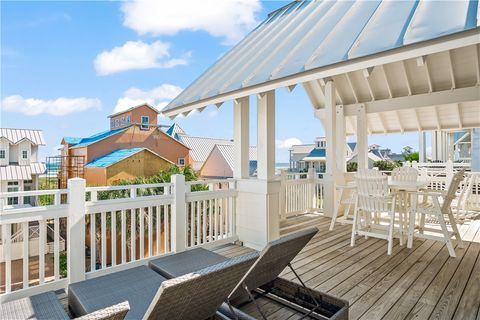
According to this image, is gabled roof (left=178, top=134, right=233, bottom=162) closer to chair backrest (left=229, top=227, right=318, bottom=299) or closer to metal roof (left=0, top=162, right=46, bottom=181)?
metal roof (left=0, top=162, right=46, bottom=181)

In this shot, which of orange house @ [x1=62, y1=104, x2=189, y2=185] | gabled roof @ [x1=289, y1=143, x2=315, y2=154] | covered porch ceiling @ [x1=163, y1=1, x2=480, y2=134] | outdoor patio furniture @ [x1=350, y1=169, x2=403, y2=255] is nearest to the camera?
covered porch ceiling @ [x1=163, y1=1, x2=480, y2=134]

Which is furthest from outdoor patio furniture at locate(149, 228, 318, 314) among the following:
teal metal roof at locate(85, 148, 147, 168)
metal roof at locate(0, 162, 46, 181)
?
teal metal roof at locate(85, 148, 147, 168)

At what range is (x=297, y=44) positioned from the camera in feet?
11.6

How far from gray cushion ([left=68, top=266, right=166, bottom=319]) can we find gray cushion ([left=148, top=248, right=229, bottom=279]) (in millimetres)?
109

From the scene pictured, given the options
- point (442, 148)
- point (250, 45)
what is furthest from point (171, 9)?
Result: point (442, 148)

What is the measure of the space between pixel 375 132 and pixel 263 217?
293 inches

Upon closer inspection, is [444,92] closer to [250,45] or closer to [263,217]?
[250,45]

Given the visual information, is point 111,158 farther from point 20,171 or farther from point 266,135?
point 266,135

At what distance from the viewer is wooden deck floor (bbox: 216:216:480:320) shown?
247 cm

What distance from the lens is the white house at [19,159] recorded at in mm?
16059

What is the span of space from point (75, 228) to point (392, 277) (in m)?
3.52

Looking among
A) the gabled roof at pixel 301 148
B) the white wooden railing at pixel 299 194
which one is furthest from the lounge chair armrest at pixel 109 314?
the gabled roof at pixel 301 148

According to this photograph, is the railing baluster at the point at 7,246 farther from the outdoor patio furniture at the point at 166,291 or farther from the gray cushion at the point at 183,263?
the gray cushion at the point at 183,263

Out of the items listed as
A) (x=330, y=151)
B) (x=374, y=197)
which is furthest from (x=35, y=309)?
(x=330, y=151)
